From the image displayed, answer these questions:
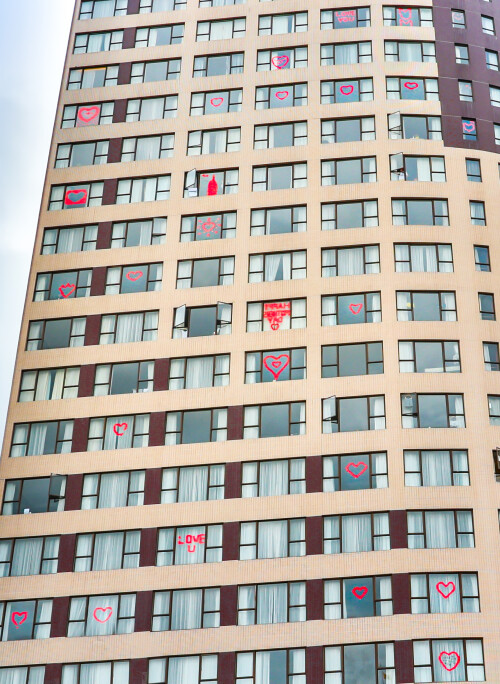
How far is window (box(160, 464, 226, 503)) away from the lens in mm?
52594

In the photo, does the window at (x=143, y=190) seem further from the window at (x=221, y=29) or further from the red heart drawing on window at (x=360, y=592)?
the red heart drawing on window at (x=360, y=592)

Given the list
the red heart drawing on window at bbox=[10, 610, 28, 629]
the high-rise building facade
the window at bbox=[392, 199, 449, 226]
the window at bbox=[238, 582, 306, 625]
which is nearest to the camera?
the window at bbox=[238, 582, 306, 625]

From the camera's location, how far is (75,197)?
206ft

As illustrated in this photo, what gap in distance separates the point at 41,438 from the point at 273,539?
14.2 m

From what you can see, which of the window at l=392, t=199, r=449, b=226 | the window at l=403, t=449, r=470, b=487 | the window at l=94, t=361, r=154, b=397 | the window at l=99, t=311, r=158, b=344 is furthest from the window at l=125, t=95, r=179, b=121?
the window at l=403, t=449, r=470, b=487

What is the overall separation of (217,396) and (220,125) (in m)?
18.1

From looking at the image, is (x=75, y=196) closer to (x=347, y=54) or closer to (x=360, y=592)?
Result: (x=347, y=54)

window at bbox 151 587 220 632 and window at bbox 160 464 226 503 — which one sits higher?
window at bbox 160 464 226 503

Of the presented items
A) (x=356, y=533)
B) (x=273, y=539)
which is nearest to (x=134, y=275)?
(x=273, y=539)

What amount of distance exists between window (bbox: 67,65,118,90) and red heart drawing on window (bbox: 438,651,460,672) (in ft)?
133

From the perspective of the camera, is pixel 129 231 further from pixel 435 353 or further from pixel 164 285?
pixel 435 353

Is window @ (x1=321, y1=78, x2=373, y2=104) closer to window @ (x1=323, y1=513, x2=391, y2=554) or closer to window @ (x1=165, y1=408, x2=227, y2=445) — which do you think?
window @ (x1=165, y1=408, x2=227, y2=445)

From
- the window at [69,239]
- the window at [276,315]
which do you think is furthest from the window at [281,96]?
the window at [276,315]

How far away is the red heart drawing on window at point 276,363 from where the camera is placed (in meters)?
54.8
